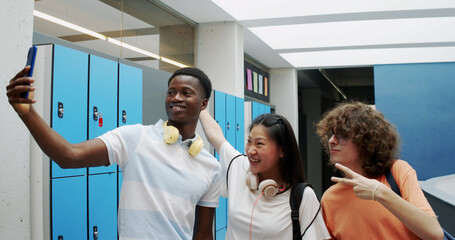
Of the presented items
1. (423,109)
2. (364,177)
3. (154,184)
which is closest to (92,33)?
(154,184)

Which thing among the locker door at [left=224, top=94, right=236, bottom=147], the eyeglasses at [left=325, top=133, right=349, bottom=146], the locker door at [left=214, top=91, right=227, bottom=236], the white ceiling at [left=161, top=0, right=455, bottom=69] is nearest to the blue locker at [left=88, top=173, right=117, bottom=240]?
the eyeglasses at [left=325, top=133, right=349, bottom=146]

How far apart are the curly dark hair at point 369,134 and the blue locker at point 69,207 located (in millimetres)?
1873

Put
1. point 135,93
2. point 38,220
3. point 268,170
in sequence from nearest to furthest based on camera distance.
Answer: point 268,170 → point 38,220 → point 135,93

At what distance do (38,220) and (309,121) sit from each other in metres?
11.4

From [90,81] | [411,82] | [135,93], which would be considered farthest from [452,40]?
[90,81]

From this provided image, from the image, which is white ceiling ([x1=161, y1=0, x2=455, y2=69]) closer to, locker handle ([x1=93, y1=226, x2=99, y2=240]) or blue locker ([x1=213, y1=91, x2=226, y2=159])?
blue locker ([x1=213, y1=91, x2=226, y2=159])

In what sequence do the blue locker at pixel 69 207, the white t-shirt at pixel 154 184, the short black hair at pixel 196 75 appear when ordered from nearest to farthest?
the white t-shirt at pixel 154 184 < the short black hair at pixel 196 75 < the blue locker at pixel 69 207

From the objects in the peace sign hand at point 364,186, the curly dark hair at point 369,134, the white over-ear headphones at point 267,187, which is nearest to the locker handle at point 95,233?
the white over-ear headphones at point 267,187

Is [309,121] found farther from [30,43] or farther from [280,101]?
[30,43]

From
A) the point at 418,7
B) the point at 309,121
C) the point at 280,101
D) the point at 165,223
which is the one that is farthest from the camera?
the point at 309,121

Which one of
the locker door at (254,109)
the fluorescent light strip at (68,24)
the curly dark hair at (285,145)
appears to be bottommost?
the curly dark hair at (285,145)

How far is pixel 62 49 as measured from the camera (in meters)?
2.71

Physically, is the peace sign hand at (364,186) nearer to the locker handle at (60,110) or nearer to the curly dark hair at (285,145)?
the curly dark hair at (285,145)

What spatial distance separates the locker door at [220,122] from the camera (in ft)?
16.9
